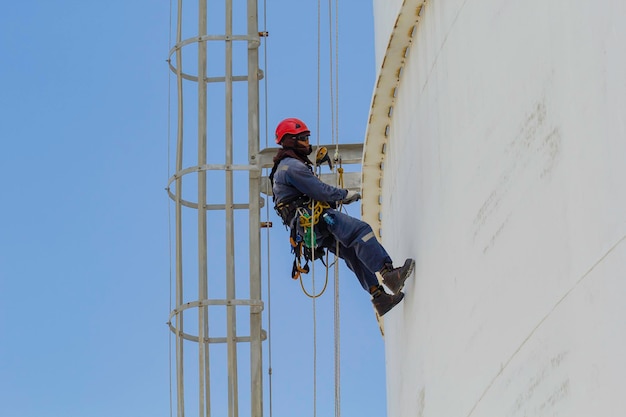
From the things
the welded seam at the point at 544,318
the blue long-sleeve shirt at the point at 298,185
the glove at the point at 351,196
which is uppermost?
the blue long-sleeve shirt at the point at 298,185

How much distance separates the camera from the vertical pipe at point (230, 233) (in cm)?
1491

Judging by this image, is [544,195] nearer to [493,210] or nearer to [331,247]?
[493,210]

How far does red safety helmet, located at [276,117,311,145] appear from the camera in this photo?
39.7ft

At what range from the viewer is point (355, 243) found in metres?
11.5

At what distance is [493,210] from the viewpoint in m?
8.20

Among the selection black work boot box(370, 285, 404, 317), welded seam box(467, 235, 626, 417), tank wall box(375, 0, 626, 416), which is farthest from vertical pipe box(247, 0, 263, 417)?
welded seam box(467, 235, 626, 417)

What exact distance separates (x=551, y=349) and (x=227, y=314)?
8245 mm

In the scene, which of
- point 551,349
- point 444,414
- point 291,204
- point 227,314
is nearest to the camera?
point 551,349

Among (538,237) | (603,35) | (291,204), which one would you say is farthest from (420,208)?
(603,35)

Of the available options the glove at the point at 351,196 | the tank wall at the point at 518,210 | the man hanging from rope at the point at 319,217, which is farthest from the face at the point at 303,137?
the tank wall at the point at 518,210

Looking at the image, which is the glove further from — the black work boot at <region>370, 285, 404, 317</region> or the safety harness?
the black work boot at <region>370, 285, 404, 317</region>

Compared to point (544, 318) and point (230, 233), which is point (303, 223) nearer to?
point (230, 233)

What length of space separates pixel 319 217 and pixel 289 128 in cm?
94

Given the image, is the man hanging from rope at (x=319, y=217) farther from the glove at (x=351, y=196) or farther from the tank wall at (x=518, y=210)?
the tank wall at (x=518, y=210)
